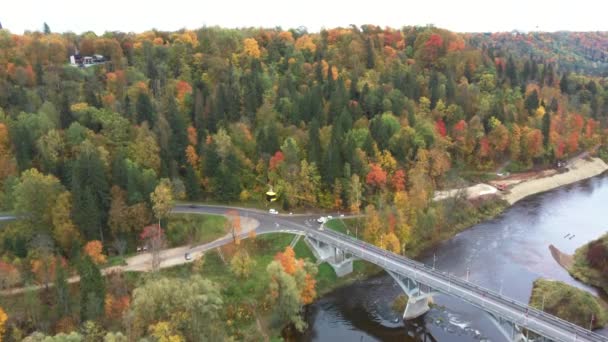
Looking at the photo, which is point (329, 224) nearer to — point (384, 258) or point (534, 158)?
point (384, 258)

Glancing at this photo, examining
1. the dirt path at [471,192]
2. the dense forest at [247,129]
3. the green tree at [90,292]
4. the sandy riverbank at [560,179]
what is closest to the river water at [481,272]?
the sandy riverbank at [560,179]

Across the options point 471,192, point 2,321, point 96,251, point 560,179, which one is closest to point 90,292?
point 2,321

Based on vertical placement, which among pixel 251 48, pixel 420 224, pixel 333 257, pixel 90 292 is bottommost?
pixel 333 257

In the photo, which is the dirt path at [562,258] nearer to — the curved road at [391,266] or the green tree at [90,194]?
the curved road at [391,266]

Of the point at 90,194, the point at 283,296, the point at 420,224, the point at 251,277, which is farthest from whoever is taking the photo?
the point at 420,224

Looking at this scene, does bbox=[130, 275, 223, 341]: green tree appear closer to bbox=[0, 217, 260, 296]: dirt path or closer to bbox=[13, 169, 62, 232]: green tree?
bbox=[0, 217, 260, 296]: dirt path

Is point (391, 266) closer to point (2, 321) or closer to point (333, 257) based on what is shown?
point (333, 257)

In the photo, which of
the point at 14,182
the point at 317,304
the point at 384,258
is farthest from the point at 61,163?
the point at 384,258
